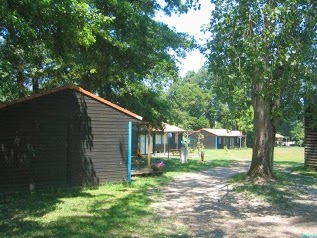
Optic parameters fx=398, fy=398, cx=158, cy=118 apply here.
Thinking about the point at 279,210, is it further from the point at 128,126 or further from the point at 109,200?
the point at 128,126

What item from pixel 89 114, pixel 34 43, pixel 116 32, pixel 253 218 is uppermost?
pixel 116 32

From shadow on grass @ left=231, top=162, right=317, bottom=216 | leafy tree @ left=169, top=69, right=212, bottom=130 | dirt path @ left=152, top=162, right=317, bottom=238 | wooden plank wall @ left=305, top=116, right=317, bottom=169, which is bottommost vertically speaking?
dirt path @ left=152, top=162, right=317, bottom=238

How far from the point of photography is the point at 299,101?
36.8 ft

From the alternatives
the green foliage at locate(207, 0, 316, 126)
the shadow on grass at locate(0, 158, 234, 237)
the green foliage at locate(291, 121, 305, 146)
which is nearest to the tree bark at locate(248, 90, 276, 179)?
the shadow on grass at locate(0, 158, 234, 237)

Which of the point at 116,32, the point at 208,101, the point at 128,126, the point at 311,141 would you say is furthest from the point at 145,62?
the point at 208,101

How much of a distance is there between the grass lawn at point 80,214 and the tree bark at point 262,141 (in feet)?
9.05

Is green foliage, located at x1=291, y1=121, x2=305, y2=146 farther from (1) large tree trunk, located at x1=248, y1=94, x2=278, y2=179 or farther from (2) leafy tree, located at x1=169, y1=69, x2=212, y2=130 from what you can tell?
(1) large tree trunk, located at x1=248, y1=94, x2=278, y2=179

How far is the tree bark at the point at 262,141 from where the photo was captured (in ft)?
56.5

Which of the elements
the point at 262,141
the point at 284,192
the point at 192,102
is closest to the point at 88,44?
the point at 284,192

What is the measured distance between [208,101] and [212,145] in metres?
25.3

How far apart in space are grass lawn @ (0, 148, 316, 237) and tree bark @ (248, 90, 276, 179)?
2.76 meters

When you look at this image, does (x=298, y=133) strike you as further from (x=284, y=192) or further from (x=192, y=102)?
(x=284, y=192)

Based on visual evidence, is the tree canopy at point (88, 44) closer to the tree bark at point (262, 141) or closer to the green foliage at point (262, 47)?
the green foliage at point (262, 47)

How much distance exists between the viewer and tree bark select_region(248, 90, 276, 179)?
17.2 m
